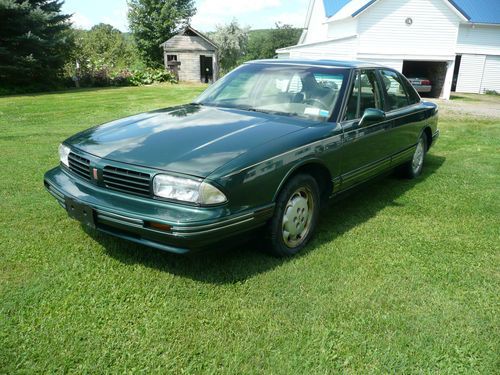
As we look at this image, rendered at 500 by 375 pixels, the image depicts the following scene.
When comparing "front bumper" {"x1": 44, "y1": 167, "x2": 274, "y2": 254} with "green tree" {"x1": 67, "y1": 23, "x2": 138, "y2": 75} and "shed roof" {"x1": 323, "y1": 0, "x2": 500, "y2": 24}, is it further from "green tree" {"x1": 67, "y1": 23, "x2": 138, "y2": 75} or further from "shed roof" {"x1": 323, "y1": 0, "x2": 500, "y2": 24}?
"green tree" {"x1": 67, "y1": 23, "x2": 138, "y2": 75}

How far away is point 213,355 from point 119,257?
1.41 metres

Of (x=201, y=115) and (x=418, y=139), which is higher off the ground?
(x=201, y=115)

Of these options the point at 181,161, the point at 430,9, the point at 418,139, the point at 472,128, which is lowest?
the point at 472,128

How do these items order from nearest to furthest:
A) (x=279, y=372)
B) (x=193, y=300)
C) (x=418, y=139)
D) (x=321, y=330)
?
1. (x=279, y=372)
2. (x=321, y=330)
3. (x=193, y=300)
4. (x=418, y=139)

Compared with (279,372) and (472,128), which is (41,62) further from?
(279,372)

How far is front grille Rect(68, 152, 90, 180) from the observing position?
3.38 meters

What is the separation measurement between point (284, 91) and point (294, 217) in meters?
1.42

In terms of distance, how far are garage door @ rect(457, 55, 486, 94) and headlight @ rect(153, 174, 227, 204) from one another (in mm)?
27969

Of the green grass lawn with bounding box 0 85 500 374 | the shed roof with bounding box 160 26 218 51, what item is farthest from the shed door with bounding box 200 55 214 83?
the green grass lawn with bounding box 0 85 500 374

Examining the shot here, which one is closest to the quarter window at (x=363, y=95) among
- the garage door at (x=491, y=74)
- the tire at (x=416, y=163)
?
the tire at (x=416, y=163)

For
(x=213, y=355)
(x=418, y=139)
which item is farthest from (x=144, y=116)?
(x=418, y=139)

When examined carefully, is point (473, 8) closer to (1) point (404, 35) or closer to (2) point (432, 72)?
(2) point (432, 72)

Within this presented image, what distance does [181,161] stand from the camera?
304 cm

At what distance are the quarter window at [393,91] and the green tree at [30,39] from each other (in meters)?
20.8
